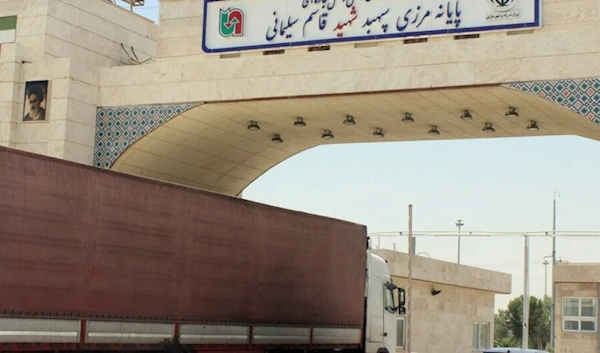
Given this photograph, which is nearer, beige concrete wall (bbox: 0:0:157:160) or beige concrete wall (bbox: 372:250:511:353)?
beige concrete wall (bbox: 0:0:157:160)

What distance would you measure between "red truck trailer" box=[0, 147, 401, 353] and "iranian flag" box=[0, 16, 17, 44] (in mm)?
9245

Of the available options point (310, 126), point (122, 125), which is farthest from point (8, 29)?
point (310, 126)

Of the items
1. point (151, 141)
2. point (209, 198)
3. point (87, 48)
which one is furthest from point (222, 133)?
point (209, 198)

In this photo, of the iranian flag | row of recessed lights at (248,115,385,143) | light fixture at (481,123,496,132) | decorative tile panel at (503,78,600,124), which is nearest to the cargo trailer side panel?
decorative tile panel at (503,78,600,124)

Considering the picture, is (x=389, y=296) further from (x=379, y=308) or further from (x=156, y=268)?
(x=156, y=268)

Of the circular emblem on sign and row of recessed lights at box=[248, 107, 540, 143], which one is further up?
the circular emblem on sign

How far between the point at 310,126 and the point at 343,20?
3414 mm

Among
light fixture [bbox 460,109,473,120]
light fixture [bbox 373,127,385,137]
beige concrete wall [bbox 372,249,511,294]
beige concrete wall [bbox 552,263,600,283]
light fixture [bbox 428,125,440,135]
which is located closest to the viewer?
light fixture [bbox 460,109,473,120]

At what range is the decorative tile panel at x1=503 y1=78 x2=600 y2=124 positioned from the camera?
17562 millimetres

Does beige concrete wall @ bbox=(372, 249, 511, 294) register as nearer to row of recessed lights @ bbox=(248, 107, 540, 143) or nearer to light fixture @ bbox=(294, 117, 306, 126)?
row of recessed lights @ bbox=(248, 107, 540, 143)

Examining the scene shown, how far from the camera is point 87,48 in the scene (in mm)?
22141

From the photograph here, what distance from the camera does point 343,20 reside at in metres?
19.9

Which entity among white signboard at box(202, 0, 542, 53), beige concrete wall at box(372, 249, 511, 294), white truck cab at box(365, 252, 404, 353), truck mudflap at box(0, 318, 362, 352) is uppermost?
white signboard at box(202, 0, 542, 53)

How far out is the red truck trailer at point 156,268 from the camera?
33.3 ft
